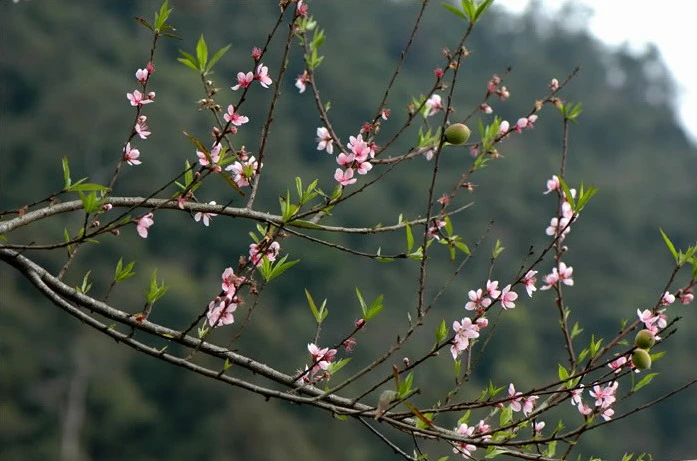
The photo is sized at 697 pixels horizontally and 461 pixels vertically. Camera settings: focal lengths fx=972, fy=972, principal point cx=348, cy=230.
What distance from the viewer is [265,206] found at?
25266 mm

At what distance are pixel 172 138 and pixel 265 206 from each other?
3.27m

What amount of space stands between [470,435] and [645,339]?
394mm

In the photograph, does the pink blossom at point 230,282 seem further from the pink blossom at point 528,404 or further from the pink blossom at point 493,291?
the pink blossom at point 528,404

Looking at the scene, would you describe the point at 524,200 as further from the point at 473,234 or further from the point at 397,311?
the point at 397,311

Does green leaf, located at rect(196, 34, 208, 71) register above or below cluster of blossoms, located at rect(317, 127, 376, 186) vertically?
above

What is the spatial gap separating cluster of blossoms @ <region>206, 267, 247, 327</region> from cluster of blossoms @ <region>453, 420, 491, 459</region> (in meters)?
0.54

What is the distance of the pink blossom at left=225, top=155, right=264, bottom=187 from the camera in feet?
7.07

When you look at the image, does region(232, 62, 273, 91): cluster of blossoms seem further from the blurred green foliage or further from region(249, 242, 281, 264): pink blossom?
the blurred green foliage

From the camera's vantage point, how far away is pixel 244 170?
2145 mm

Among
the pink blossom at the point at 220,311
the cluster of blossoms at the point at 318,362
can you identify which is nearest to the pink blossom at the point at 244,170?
the pink blossom at the point at 220,311

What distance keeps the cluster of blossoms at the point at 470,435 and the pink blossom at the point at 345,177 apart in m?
0.58

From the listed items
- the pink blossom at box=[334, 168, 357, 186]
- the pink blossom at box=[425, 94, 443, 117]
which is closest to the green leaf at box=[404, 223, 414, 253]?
the pink blossom at box=[334, 168, 357, 186]

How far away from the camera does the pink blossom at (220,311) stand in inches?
79.6

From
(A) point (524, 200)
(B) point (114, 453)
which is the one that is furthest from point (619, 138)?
(B) point (114, 453)
